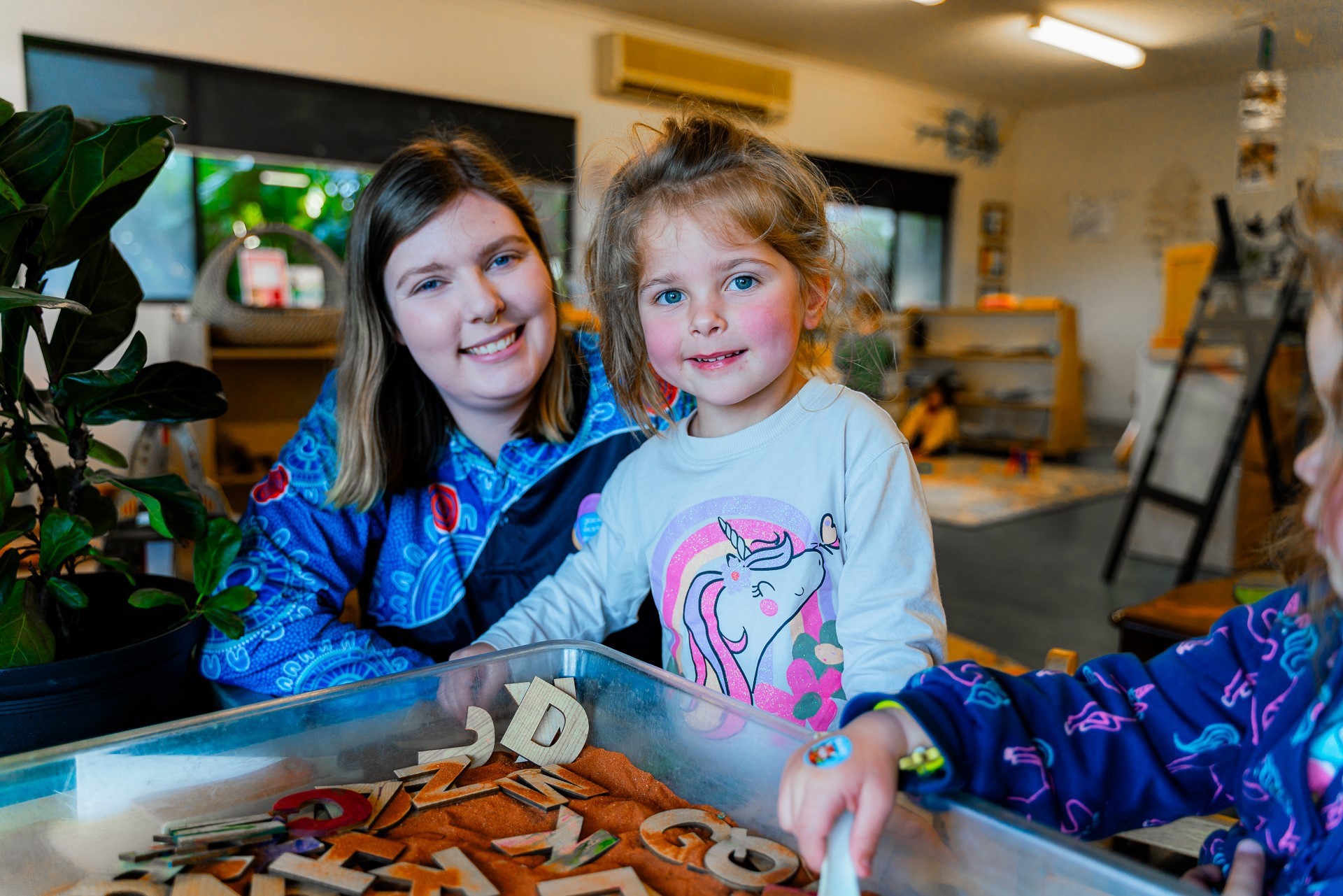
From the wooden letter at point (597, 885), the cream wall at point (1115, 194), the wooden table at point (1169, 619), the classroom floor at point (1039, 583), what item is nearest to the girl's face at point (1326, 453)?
the wooden letter at point (597, 885)

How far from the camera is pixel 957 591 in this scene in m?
3.87

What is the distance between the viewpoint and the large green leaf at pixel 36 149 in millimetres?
896

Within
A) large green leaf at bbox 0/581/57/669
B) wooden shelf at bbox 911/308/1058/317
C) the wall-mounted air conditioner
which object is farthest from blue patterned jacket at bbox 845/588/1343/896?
wooden shelf at bbox 911/308/1058/317

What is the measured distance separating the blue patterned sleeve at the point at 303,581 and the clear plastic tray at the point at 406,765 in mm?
341

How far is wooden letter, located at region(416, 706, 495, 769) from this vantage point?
0.78 m

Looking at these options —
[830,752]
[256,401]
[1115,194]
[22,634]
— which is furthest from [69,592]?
[1115,194]

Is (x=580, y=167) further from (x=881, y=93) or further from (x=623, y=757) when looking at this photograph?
(x=881, y=93)

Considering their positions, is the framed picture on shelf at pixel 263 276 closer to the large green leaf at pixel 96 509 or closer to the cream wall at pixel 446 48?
the cream wall at pixel 446 48

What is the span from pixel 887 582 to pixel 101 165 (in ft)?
2.68

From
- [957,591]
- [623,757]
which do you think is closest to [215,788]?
[623,757]

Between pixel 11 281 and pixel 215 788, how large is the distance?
56 centimetres

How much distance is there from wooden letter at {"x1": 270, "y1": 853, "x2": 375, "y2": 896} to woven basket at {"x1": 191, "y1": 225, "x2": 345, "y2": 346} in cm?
313

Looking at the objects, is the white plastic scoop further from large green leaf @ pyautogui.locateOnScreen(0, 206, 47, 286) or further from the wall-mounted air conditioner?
the wall-mounted air conditioner

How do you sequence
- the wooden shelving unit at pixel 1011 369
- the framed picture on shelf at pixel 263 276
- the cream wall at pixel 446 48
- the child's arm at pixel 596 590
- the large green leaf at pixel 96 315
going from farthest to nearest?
the wooden shelving unit at pixel 1011 369, the cream wall at pixel 446 48, the framed picture on shelf at pixel 263 276, the child's arm at pixel 596 590, the large green leaf at pixel 96 315
